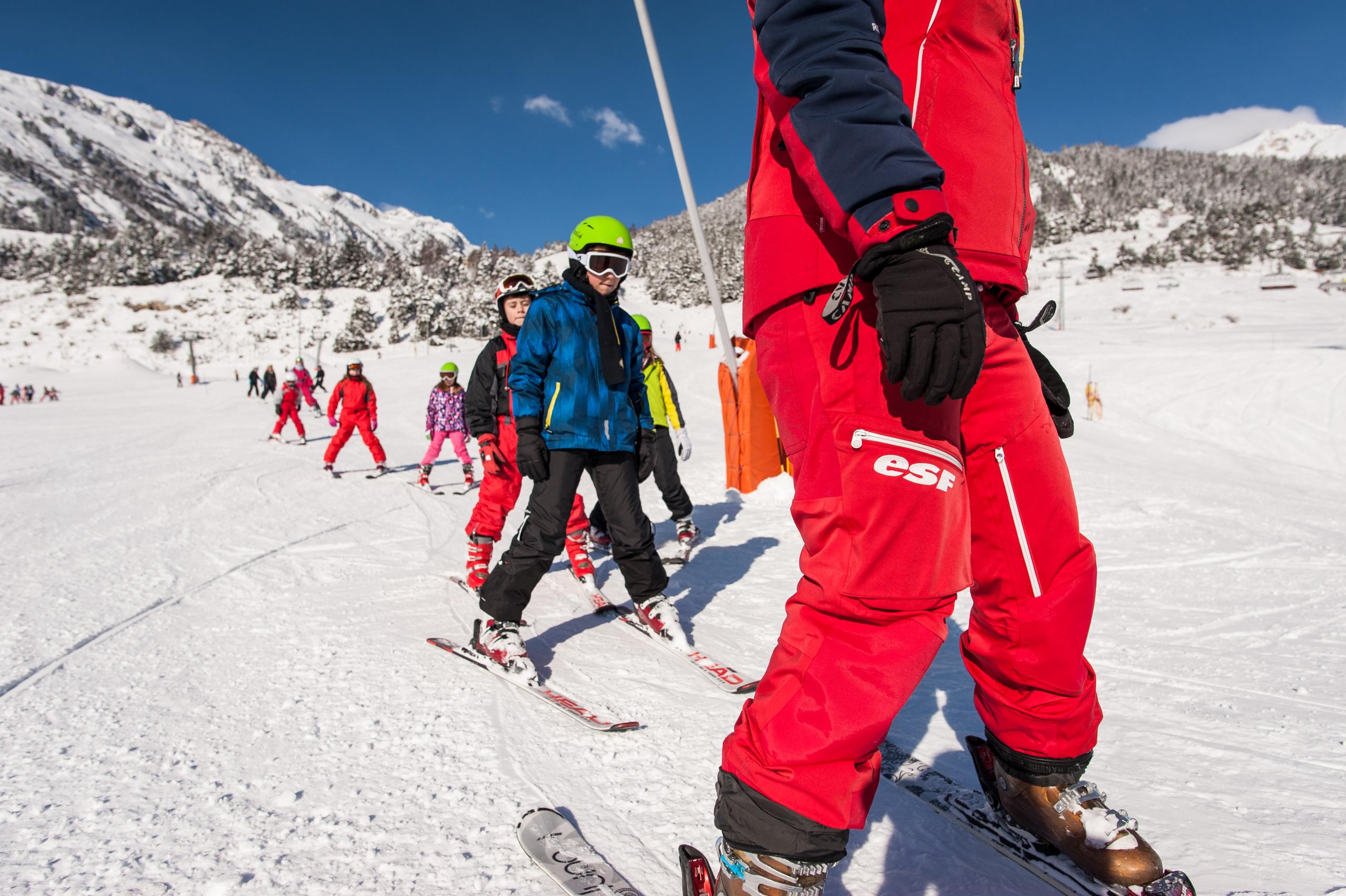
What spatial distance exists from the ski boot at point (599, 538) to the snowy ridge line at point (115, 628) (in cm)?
219

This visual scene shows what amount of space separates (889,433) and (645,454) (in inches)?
91.8

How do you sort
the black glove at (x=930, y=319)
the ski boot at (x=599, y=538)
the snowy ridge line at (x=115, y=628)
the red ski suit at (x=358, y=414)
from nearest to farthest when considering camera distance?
the black glove at (x=930, y=319), the snowy ridge line at (x=115, y=628), the ski boot at (x=599, y=538), the red ski suit at (x=358, y=414)

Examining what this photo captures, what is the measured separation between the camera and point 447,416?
9.05 meters

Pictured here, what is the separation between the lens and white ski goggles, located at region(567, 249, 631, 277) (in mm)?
3043

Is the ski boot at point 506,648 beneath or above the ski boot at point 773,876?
beneath

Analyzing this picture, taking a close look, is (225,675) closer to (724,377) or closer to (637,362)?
(637,362)

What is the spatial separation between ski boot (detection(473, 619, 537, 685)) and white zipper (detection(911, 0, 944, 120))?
85.2 inches

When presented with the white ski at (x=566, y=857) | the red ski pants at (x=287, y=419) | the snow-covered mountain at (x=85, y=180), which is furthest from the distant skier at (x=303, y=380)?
the snow-covered mountain at (x=85, y=180)

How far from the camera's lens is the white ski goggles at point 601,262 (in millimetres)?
3043

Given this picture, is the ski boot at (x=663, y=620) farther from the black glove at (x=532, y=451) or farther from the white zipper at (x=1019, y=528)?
the white zipper at (x=1019, y=528)

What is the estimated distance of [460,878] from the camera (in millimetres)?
1438

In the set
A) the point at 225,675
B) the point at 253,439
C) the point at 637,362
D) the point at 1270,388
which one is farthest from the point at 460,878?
the point at 1270,388

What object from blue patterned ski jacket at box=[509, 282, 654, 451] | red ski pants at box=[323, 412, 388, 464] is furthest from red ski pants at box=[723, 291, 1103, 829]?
red ski pants at box=[323, 412, 388, 464]

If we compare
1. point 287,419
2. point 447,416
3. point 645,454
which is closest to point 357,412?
point 447,416
